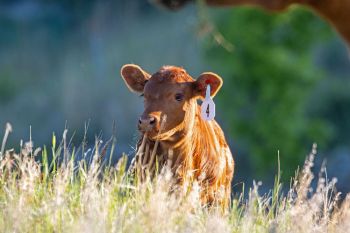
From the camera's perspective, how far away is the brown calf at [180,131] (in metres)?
9.04

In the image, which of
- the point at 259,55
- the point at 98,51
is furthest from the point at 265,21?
the point at 98,51

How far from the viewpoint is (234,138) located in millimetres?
26953

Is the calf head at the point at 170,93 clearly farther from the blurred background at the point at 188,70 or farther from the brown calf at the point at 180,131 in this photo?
the blurred background at the point at 188,70

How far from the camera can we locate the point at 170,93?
364 inches

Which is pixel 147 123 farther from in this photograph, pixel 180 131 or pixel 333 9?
pixel 333 9

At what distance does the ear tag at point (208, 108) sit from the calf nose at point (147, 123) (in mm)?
668

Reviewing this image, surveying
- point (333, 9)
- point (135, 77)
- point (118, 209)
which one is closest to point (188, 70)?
point (135, 77)

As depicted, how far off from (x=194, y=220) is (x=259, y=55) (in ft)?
61.9

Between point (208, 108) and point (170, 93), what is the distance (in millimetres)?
338

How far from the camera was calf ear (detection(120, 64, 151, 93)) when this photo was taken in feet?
31.8

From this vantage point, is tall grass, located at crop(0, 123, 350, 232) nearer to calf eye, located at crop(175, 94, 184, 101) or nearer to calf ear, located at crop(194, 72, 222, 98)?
calf eye, located at crop(175, 94, 184, 101)

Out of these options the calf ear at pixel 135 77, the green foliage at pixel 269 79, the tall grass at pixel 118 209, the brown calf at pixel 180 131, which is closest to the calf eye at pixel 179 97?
the brown calf at pixel 180 131

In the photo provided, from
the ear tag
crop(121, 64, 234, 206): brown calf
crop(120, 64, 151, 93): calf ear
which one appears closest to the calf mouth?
crop(121, 64, 234, 206): brown calf

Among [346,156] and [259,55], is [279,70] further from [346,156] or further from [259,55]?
[346,156]
